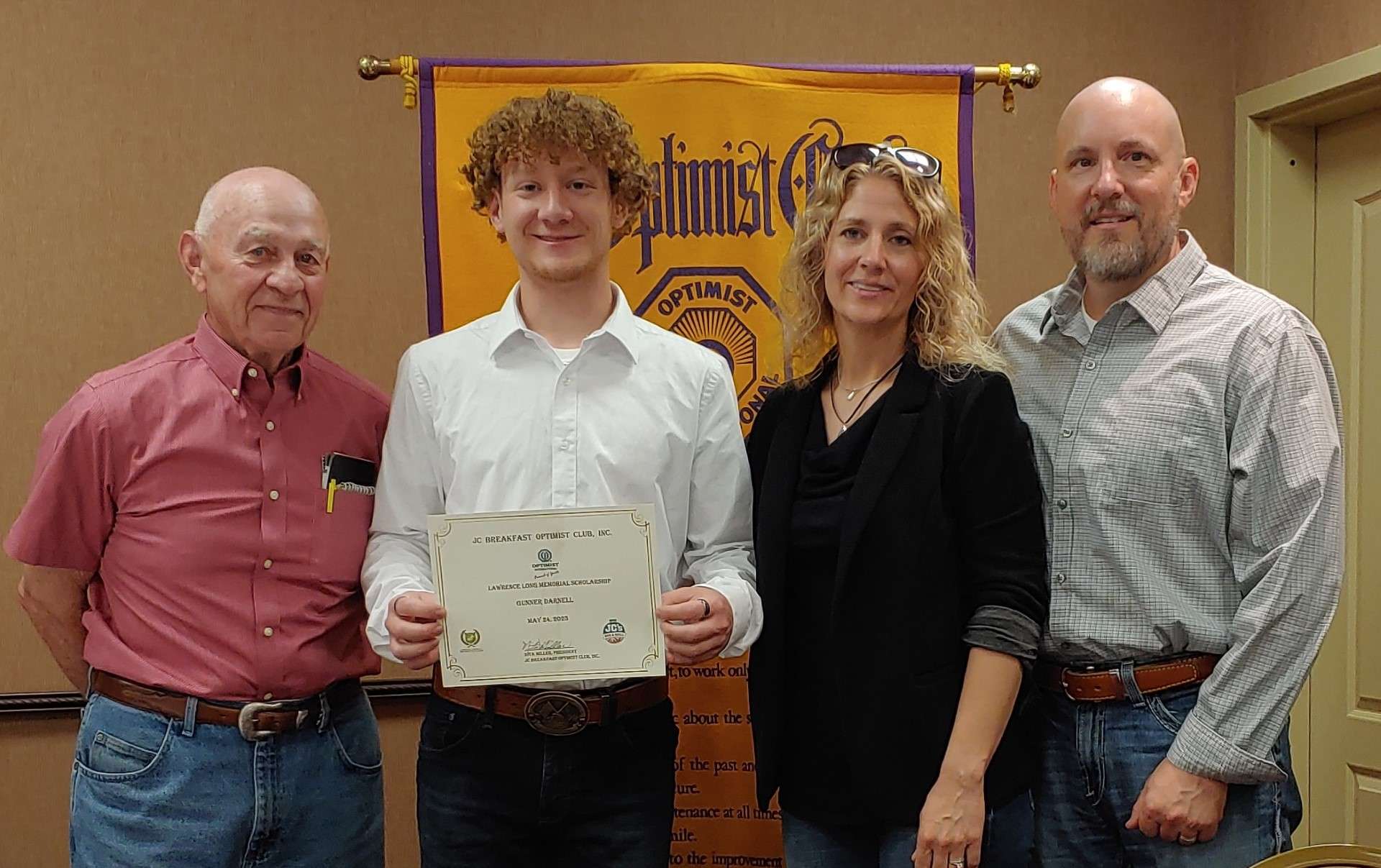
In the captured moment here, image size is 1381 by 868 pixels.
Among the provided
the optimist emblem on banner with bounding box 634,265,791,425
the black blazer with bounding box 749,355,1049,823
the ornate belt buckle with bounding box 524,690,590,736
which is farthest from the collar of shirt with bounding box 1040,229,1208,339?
the ornate belt buckle with bounding box 524,690,590,736

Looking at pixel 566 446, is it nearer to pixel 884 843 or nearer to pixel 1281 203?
pixel 884 843

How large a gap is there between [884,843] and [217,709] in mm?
1113

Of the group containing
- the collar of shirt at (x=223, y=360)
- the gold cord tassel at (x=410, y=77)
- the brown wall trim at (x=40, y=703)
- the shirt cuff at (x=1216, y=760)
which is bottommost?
the brown wall trim at (x=40, y=703)

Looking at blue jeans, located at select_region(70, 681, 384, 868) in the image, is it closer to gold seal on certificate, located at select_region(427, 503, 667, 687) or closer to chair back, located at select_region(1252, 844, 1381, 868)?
gold seal on certificate, located at select_region(427, 503, 667, 687)

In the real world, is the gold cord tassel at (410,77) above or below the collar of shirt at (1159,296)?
above

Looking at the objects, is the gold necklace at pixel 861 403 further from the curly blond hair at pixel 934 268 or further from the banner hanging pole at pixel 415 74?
the banner hanging pole at pixel 415 74

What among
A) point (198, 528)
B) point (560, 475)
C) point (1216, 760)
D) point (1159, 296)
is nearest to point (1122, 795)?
point (1216, 760)

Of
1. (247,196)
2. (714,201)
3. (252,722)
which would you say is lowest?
(252,722)

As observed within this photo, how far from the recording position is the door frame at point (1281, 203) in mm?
3627

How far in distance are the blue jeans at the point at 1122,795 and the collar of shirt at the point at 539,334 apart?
0.95 meters

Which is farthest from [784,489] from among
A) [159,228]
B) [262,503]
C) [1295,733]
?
[1295,733]

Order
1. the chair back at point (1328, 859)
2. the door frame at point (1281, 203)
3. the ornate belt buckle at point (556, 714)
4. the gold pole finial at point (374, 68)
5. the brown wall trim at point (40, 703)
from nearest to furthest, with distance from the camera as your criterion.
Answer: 1. the chair back at point (1328, 859)
2. the ornate belt buckle at point (556, 714)
3. the gold pole finial at point (374, 68)
4. the brown wall trim at point (40, 703)
5. the door frame at point (1281, 203)

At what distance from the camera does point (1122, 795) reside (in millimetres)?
1931

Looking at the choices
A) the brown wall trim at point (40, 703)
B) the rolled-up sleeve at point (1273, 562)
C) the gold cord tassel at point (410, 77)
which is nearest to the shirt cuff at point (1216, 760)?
the rolled-up sleeve at point (1273, 562)
